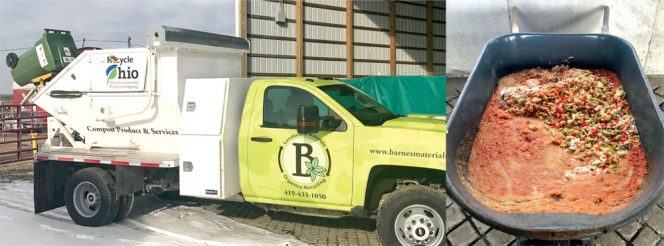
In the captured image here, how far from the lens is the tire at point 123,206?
448 centimetres

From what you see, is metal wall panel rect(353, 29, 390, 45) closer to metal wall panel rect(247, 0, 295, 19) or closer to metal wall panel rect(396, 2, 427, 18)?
metal wall panel rect(396, 2, 427, 18)

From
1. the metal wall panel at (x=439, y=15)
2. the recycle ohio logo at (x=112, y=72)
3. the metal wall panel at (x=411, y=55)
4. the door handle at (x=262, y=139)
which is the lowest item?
the door handle at (x=262, y=139)

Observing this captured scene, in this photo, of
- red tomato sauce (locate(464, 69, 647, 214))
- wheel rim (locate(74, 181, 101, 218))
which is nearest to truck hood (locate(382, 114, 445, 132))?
red tomato sauce (locate(464, 69, 647, 214))

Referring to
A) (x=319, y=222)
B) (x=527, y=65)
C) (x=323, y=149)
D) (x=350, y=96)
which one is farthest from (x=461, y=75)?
(x=319, y=222)

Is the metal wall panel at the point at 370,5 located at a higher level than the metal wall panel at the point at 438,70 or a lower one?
higher

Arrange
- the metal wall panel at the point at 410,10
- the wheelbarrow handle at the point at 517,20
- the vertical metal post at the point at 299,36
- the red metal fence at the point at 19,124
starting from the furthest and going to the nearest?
the vertical metal post at the point at 299,36
the metal wall panel at the point at 410,10
the red metal fence at the point at 19,124
the wheelbarrow handle at the point at 517,20

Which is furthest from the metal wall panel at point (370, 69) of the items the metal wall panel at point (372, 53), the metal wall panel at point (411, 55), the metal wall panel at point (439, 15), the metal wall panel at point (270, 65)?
the metal wall panel at point (439, 15)

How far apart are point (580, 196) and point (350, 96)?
110 inches

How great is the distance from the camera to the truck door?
11.8 feet

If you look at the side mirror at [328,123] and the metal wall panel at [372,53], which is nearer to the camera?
the side mirror at [328,123]

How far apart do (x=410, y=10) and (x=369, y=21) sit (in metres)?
1.02

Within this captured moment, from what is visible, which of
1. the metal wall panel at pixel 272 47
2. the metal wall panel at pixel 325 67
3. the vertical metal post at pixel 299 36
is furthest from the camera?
the metal wall panel at pixel 325 67

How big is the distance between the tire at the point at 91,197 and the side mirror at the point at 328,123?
2.13 metres

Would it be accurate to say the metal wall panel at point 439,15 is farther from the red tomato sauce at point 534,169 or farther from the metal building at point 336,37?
the red tomato sauce at point 534,169
